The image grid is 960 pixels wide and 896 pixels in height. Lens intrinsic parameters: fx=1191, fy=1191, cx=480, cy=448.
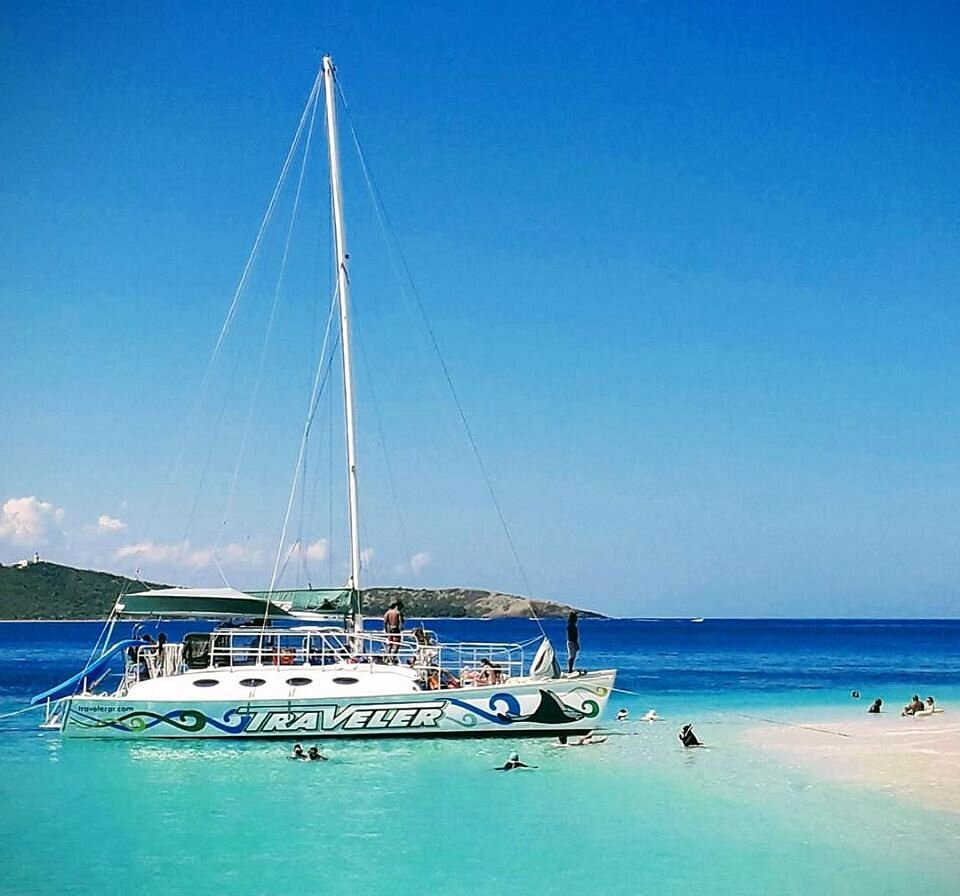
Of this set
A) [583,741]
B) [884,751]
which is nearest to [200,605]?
[583,741]

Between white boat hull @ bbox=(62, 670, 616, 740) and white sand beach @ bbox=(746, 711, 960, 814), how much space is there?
14.5 feet

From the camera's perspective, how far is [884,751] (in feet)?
75.3

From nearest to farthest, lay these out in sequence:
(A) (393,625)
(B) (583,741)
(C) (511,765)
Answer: (C) (511,765) → (B) (583,741) → (A) (393,625)

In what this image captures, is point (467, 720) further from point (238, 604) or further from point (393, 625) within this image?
point (238, 604)

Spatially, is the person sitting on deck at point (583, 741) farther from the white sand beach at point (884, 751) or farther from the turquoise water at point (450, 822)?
the white sand beach at point (884, 751)

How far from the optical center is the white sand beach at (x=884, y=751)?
61.3 feet

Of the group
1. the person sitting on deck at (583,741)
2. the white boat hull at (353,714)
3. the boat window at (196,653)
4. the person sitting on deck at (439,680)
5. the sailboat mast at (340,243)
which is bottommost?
the person sitting on deck at (583,741)

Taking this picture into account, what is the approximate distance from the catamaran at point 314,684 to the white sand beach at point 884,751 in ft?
14.1

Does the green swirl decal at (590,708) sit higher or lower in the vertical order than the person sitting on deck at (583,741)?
higher

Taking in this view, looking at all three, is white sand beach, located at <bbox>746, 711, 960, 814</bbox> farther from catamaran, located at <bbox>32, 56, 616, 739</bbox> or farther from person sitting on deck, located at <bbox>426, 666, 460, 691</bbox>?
person sitting on deck, located at <bbox>426, 666, 460, 691</bbox>

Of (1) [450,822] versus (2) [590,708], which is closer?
(1) [450,822]

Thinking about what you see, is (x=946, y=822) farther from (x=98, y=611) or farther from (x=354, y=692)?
(x=98, y=611)

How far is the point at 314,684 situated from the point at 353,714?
3.09 ft

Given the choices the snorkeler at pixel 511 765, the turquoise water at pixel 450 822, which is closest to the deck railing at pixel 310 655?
the turquoise water at pixel 450 822
